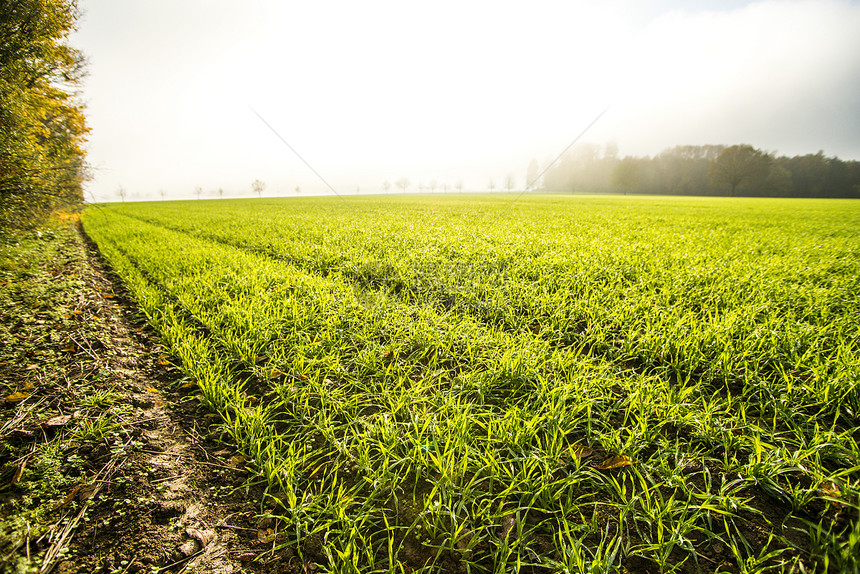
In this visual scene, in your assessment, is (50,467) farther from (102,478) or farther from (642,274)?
(642,274)

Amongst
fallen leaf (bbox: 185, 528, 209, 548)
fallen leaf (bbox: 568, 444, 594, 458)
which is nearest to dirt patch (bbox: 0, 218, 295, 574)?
fallen leaf (bbox: 185, 528, 209, 548)

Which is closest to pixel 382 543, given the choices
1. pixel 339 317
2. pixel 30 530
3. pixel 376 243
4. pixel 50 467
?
pixel 30 530

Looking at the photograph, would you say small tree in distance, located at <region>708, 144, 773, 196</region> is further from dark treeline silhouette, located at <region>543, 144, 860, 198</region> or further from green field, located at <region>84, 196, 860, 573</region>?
green field, located at <region>84, 196, 860, 573</region>

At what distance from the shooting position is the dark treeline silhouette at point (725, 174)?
66312 millimetres

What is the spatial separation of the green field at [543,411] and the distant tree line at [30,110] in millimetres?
2692

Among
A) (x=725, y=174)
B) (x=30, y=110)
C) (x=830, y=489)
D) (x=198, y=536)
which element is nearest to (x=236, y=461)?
(x=198, y=536)

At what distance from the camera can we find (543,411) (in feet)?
7.27

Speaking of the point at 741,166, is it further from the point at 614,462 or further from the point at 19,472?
the point at 19,472

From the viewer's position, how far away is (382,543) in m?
1.48

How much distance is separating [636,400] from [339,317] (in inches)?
112

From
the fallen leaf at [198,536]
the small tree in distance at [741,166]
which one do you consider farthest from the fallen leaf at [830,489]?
the small tree in distance at [741,166]

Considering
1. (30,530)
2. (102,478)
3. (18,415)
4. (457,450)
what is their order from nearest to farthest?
(30,530)
(102,478)
(457,450)
(18,415)

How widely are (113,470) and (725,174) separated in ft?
308

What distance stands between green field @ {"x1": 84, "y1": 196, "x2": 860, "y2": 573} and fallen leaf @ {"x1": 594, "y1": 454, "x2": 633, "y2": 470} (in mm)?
22
